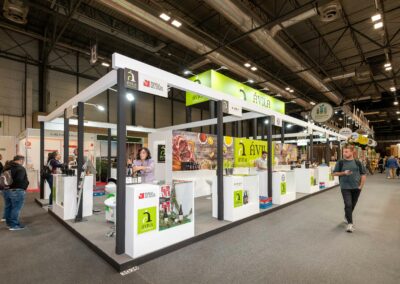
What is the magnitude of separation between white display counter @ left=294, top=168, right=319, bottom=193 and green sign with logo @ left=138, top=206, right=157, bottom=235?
5598 mm

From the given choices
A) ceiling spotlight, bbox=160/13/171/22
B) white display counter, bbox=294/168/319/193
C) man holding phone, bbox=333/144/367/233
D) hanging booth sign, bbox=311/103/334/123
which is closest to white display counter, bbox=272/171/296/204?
white display counter, bbox=294/168/319/193

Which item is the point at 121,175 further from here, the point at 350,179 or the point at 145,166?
the point at 350,179

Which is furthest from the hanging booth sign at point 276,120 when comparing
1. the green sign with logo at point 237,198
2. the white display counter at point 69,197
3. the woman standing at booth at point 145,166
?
the white display counter at point 69,197

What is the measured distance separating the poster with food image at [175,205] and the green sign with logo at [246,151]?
4.80 m

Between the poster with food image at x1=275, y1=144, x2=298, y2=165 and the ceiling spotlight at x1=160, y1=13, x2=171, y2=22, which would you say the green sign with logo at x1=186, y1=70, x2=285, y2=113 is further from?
the poster with food image at x1=275, y1=144, x2=298, y2=165

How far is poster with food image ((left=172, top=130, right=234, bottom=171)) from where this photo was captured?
6871mm

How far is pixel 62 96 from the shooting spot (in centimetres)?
1045

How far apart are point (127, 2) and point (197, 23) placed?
317 centimetres

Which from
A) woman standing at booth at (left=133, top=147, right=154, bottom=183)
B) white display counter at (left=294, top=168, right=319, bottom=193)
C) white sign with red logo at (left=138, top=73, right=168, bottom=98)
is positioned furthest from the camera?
white display counter at (left=294, top=168, right=319, bottom=193)

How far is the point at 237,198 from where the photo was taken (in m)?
4.34

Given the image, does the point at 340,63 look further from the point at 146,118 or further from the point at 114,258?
the point at 114,258

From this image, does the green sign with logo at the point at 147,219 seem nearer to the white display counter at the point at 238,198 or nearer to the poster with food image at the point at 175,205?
the poster with food image at the point at 175,205

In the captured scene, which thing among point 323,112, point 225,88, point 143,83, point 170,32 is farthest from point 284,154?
point 143,83

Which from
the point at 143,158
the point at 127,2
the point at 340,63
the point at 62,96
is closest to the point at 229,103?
the point at 143,158
